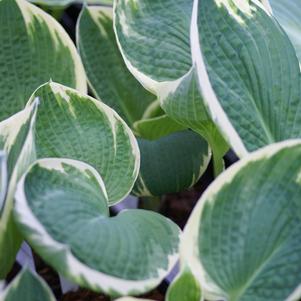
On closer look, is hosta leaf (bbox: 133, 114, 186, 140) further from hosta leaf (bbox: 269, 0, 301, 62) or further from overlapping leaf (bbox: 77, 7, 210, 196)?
hosta leaf (bbox: 269, 0, 301, 62)

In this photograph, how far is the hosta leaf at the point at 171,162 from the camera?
0.67m

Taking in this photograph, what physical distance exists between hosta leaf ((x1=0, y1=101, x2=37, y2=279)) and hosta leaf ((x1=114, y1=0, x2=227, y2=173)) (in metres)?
0.13

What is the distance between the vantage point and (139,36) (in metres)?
0.63

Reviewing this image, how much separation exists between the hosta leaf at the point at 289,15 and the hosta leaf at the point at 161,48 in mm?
106

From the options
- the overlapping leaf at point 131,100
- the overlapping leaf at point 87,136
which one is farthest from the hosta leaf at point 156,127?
the overlapping leaf at point 87,136

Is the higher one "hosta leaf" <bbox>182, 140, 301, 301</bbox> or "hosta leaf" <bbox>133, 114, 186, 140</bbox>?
"hosta leaf" <bbox>182, 140, 301, 301</bbox>

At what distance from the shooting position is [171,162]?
68cm

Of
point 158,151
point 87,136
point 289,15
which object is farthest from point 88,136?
point 289,15

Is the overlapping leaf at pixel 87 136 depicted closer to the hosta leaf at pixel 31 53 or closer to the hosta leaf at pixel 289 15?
the hosta leaf at pixel 31 53

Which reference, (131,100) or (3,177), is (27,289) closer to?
(3,177)

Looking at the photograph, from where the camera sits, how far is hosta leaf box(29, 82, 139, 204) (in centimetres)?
58

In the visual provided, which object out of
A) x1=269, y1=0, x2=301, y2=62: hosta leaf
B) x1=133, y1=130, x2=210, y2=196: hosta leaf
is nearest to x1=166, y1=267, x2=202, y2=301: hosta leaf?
x1=133, y1=130, x2=210, y2=196: hosta leaf

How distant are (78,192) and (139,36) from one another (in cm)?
20

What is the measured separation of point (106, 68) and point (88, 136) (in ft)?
0.58
